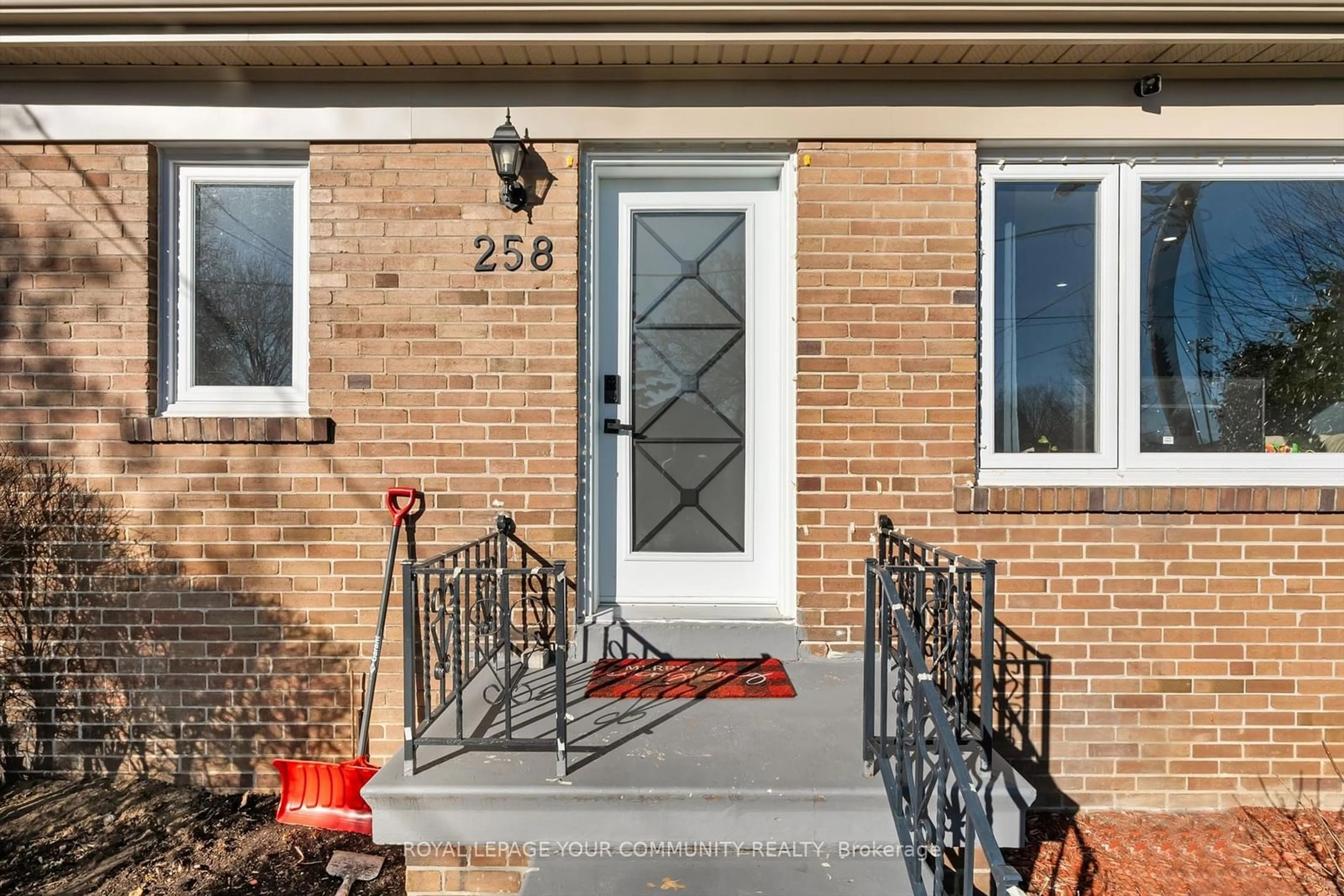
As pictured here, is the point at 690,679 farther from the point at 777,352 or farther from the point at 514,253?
the point at 514,253

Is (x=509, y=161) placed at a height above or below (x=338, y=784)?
above

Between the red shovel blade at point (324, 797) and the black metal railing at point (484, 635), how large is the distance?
36cm

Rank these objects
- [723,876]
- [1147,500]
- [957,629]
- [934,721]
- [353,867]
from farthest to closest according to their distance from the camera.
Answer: [1147,500] < [353,867] < [957,629] < [723,876] < [934,721]

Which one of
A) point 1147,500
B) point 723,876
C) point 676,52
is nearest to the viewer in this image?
point 723,876

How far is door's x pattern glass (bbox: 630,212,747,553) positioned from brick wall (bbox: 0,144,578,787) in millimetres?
427

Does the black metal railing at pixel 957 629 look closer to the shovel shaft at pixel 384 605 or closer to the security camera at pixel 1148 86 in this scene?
the shovel shaft at pixel 384 605

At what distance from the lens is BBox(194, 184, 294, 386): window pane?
3.47 m

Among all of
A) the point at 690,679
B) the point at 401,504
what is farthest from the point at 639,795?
the point at 401,504

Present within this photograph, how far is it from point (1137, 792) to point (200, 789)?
4.46 meters

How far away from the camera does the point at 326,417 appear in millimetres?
3336

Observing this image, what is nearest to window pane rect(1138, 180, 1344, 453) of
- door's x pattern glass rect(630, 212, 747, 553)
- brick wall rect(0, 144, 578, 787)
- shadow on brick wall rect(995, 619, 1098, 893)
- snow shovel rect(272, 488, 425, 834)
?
shadow on brick wall rect(995, 619, 1098, 893)

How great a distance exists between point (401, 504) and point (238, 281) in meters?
1.40

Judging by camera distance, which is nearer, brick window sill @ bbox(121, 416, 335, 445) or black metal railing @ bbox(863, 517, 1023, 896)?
black metal railing @ bbox(863, 517, 1023, 896)

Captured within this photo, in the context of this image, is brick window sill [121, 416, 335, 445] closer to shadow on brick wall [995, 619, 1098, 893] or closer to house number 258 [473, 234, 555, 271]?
house number 258 [473, 234, 555, 271]
